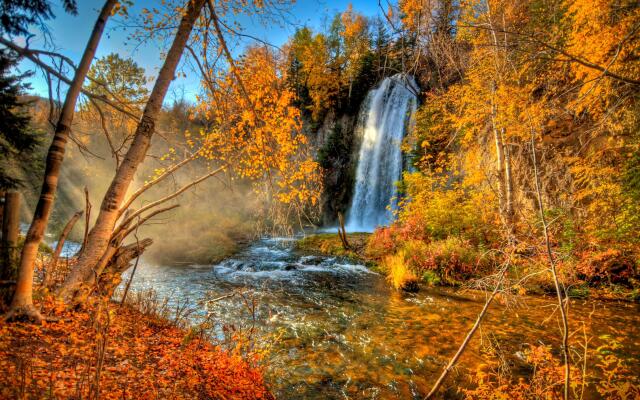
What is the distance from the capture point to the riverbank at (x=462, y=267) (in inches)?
275

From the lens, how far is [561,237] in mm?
8078

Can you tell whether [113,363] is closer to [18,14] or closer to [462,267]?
[18,14]

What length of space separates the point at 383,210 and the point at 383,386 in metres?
16.0

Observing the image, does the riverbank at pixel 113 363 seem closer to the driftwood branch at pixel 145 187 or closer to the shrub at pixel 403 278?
the driftwood branch at pixel 145 187

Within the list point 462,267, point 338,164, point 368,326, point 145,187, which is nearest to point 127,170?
point 145,187

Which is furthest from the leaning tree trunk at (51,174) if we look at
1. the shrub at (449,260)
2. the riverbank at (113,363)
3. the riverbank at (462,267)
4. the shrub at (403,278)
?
the shrub at (449,260)

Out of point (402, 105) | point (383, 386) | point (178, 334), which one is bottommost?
point (383, 386)

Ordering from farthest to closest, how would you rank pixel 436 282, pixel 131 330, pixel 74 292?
pixel 436 282, pixel 131 330, pixel 74 292

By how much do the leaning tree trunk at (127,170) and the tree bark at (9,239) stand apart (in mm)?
601

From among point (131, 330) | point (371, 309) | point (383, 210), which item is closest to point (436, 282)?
point (371, 309)

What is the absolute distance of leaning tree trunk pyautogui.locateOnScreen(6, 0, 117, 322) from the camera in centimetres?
316

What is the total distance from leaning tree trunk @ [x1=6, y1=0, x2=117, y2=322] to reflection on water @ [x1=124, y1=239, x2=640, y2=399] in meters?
2.55

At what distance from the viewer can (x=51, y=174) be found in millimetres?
3158

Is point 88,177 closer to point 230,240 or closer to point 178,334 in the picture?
point 230,240
